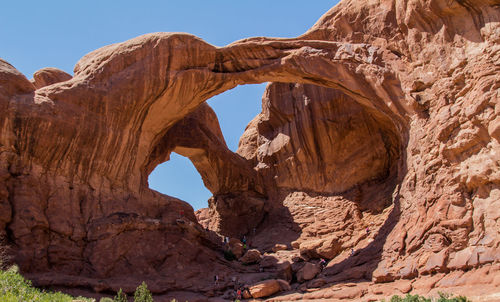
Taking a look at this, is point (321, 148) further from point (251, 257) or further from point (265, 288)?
point (265, 288)

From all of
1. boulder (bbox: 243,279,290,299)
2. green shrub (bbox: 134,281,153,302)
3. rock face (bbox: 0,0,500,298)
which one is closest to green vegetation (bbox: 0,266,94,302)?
rock face (bbox: 0,0,500,298)

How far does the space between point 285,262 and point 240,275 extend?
205 centimetres

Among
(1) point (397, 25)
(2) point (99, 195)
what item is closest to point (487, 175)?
(1) point (397, 25)

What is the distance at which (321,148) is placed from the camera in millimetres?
26484

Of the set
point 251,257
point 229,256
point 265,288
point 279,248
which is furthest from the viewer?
point 279,248

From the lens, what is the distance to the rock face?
15.5 metres

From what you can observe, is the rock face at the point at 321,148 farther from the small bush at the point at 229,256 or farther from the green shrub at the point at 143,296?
the green shrub at the point at 143,296

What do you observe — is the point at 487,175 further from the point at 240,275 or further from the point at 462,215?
the point at 240,275

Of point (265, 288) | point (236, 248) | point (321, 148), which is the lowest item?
point (265, 288)

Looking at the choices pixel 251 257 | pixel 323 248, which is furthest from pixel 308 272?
pixel 251 257

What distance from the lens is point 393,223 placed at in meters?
18.4

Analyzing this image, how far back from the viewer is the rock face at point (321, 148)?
1546cm

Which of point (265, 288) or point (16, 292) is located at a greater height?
point (265, 288)

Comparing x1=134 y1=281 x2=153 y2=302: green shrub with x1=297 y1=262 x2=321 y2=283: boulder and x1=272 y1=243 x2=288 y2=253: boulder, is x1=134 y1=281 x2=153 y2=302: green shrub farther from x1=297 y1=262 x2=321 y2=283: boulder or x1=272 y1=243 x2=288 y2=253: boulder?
x1=272 y1=243 x2=288 y2=253: boulder
